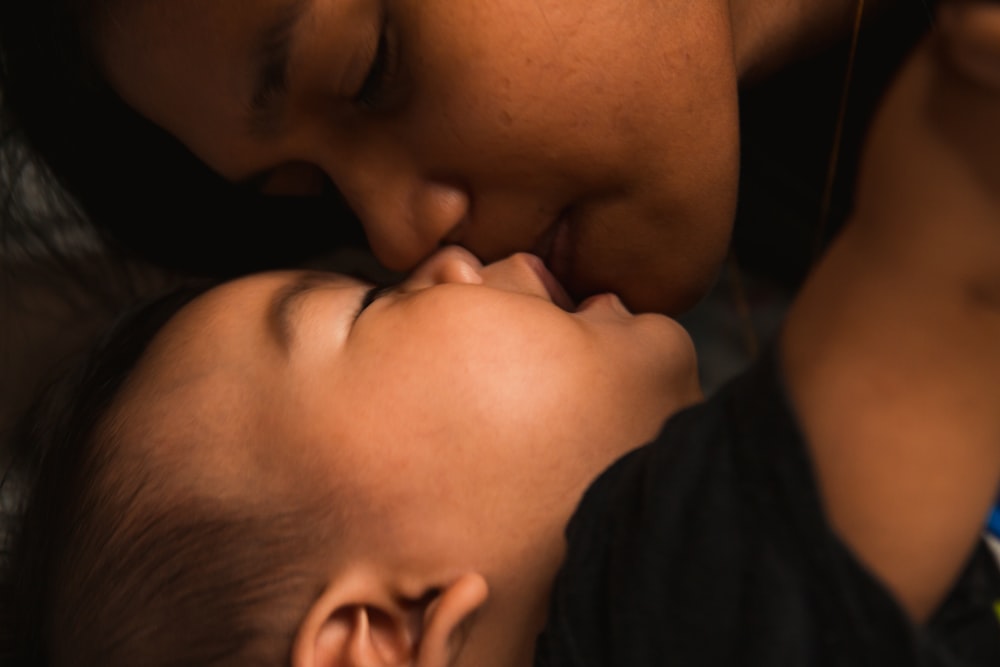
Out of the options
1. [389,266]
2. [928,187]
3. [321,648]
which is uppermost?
[928,187]

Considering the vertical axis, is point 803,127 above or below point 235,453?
above


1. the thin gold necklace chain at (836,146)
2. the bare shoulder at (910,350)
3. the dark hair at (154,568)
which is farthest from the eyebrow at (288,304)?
the thin gold necklace chain at (836,146)

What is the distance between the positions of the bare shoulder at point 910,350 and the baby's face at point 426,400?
247mm

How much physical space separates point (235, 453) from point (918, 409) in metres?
0.54

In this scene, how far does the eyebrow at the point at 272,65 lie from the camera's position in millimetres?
800

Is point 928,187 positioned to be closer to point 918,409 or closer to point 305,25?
point 918,409

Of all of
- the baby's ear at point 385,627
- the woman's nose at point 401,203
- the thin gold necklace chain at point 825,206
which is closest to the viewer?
the baby's ear at point 385,627

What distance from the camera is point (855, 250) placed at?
548mm

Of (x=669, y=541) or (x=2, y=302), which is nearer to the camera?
(x=669, y=541)

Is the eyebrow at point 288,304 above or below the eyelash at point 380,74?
below

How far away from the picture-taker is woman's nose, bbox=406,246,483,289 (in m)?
0.90

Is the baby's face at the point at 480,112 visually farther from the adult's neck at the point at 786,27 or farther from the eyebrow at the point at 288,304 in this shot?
the adult's neck at the point at 786,27

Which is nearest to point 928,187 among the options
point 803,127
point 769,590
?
point 769,590

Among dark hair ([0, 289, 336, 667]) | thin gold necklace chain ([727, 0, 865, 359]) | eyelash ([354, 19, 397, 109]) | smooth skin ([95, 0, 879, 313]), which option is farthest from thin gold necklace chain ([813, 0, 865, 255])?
dark hair ([0, 289, 336, 667])
